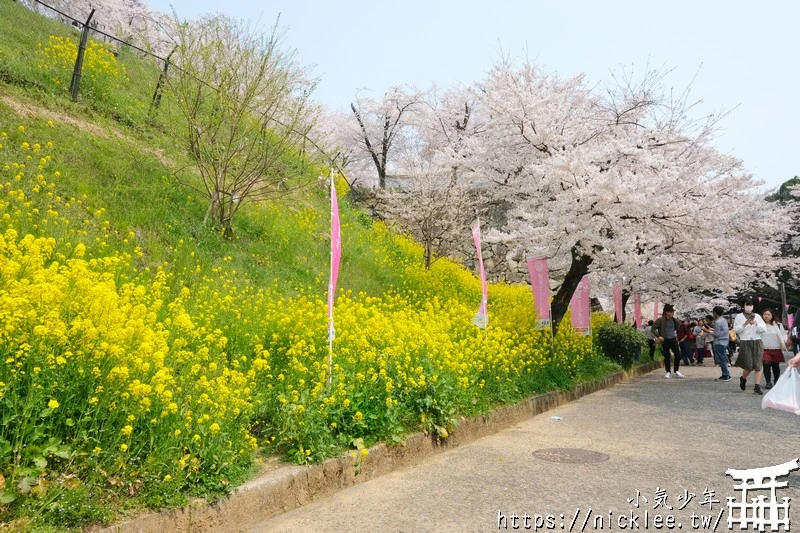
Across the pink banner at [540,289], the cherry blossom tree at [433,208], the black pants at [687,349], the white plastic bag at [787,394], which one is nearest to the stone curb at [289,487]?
the white plastic bag at [787,394]

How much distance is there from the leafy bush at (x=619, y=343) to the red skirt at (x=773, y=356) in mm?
4053

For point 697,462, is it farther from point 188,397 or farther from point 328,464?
point 188,397

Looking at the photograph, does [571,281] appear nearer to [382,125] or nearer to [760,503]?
[760,503]

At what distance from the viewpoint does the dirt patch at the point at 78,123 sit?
9.52 metres

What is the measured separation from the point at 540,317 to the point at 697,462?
5345mm

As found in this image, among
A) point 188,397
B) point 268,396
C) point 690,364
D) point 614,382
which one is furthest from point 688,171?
point 188,397

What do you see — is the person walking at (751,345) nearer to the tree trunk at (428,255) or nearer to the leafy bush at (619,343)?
the leafy bush at (619,343)

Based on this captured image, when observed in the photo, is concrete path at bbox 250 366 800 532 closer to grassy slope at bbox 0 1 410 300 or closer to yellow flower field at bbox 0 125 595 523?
yellow flower field at bbox 0 125 595 523

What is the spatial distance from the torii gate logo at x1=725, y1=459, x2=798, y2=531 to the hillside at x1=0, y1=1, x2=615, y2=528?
102 inches

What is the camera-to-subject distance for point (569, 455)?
5461 millimetres

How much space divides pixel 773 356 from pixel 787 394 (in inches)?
223

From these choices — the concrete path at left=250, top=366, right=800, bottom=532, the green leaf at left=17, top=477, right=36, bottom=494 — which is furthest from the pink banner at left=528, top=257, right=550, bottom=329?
the green leaf at left=17, top=477, right=36, bottom=494

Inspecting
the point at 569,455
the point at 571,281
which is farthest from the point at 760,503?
the point at 571,281

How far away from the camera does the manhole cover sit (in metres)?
5.24
